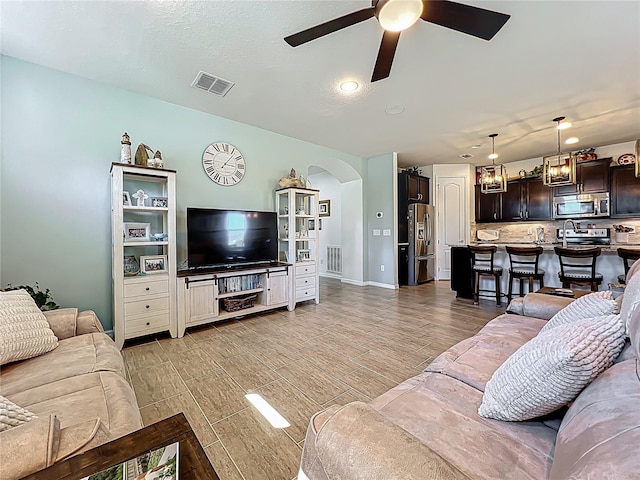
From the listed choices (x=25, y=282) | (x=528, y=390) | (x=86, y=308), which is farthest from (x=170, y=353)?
(x=528, y=390)

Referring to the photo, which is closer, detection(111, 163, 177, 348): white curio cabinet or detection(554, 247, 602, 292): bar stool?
detection(111, 163, 177, 348): white curio cabinet

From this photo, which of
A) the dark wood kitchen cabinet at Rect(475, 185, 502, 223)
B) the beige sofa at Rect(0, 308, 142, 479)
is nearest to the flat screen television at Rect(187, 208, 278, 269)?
the beige sofa at Rect(0, 308, 142, 479)

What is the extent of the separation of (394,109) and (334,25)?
2.14 meters

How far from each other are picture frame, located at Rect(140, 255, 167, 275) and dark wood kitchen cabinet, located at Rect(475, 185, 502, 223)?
678 centimetres

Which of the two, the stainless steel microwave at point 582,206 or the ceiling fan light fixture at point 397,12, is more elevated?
the ceiling fan light fixture at point 397,12

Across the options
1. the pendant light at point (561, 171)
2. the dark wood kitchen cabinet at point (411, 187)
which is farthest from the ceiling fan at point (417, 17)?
the dark wood kitchen cabinet at point (411, 187)

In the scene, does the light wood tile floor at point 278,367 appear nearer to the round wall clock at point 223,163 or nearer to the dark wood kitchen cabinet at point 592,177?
the round wall clock at point 223,163

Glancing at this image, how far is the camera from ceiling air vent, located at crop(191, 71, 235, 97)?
113 inches

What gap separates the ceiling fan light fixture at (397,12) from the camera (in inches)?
60.4

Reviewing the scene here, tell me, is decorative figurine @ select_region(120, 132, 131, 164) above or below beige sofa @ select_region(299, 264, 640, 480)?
above

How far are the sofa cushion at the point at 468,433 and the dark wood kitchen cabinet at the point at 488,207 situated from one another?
6425mm

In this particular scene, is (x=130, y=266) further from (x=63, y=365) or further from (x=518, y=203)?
(x=518, y=203)

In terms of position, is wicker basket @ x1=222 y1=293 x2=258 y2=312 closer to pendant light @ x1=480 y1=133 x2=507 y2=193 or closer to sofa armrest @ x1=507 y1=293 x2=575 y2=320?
sofa armrest @ x1=507 y1=293 x2=575 y2=320

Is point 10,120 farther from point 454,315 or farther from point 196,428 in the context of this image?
point 454,315
